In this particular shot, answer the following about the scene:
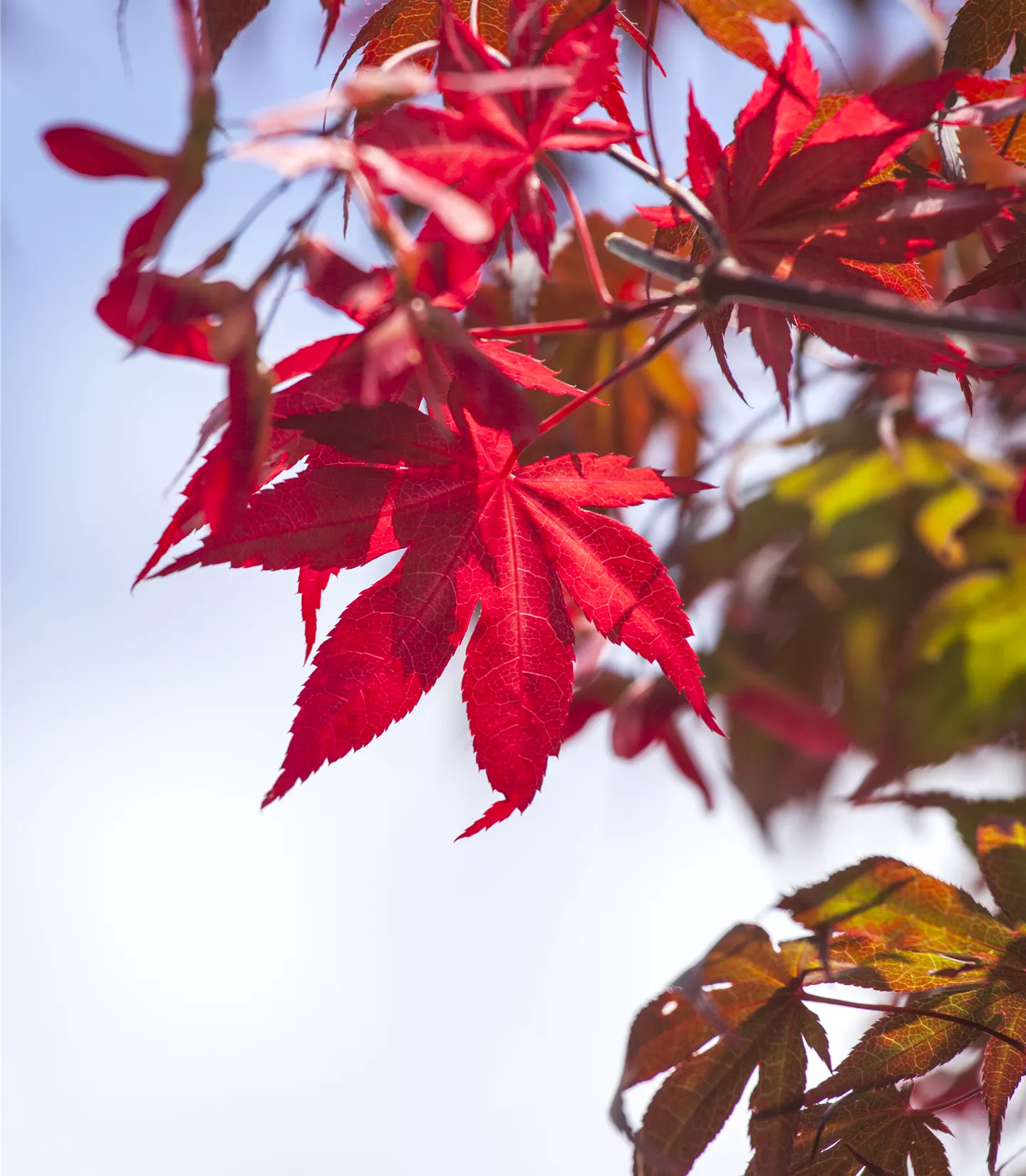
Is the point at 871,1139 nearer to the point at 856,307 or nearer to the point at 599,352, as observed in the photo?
the point at 856,307

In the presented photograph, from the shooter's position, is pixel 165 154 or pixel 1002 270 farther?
pixel 1002 270

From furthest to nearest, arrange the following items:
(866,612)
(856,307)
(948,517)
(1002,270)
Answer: (866,612), (948,517), (1002,270), (856,307)

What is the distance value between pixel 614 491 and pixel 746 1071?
37 centimetres

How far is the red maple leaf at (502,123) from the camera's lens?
16.5 inches

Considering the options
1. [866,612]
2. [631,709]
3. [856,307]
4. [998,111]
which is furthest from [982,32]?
[866,612]

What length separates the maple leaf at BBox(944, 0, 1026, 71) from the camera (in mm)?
537

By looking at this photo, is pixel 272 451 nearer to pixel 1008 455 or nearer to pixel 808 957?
pixel 808 957

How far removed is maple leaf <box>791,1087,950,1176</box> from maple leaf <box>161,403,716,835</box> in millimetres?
267

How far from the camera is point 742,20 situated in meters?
0.53

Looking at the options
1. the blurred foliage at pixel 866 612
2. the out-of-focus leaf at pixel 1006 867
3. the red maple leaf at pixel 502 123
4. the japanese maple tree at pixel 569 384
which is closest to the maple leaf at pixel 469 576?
the japanese maple tree at pixel 569 384

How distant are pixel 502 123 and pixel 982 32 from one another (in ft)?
1.03

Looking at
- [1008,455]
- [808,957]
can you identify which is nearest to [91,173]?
[808,957]

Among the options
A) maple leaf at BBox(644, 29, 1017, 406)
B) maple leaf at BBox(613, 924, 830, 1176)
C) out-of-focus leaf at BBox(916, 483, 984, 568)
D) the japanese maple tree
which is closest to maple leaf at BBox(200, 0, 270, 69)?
the japanese maple tree

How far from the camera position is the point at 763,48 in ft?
1.78
